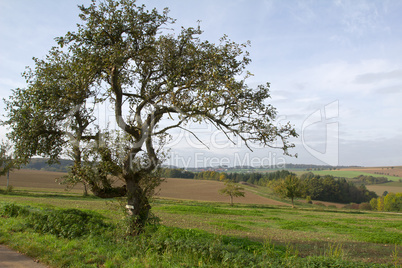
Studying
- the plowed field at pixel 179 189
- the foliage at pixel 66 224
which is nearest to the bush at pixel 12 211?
the foliage at pixel 66 224

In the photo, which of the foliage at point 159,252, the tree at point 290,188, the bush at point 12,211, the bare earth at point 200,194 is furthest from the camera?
the bare earth at point 200,194

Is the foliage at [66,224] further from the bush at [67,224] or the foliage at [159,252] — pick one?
the foliage at [159,252]

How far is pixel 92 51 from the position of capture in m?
10.7

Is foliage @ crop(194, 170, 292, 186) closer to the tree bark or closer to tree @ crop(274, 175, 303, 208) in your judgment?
tree @ crop(274, 175, 303, 208)

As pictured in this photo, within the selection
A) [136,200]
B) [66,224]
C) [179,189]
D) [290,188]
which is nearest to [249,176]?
[179,189]

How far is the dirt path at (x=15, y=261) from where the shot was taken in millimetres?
7531

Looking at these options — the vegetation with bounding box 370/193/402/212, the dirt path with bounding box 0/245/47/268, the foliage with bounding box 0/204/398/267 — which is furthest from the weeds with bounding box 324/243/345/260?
the vegetation with bounding box 370/193/402/212

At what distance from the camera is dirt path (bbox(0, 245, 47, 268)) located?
7531 millimetres

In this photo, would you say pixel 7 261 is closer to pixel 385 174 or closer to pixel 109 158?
pixel 109 158

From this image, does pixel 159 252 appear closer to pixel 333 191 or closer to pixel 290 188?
pixel 290 188

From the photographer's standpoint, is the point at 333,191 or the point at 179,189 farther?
the point at 333,191

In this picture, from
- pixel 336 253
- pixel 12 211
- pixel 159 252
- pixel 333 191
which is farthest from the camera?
pixel 333 191

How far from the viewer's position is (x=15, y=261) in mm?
7859

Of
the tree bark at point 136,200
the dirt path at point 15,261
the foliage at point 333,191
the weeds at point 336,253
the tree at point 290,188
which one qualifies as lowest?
the foliage at point 333,191
